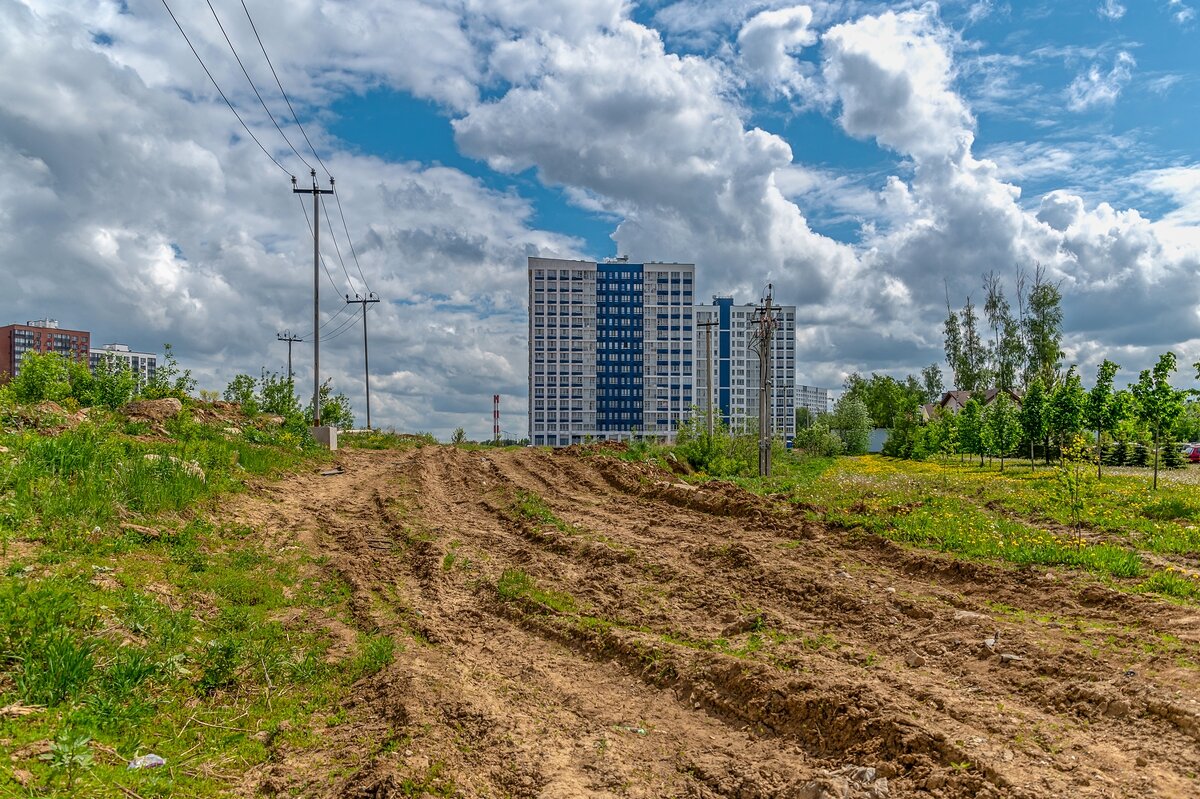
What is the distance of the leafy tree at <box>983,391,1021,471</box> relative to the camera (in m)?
37.8

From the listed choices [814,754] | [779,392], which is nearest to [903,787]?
[814,754]

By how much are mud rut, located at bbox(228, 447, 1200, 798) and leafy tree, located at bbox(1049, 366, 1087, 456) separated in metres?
26.1

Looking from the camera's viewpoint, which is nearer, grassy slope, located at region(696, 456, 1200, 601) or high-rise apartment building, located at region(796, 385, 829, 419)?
grassy slope, located at region(696, 456, 1200, 601)

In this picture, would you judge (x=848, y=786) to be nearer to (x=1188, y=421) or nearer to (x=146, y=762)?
(x=146, y=762)

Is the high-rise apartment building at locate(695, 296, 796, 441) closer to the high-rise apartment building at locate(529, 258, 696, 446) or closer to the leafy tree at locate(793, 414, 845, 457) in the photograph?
the high-rise apartment building at locate(529, 258, 696, 446)

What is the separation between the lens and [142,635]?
6359 mm

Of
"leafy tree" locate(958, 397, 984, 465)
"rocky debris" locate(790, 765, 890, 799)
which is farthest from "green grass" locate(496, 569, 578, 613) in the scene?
"leafy tree" locate(958, 397, 984, 465)

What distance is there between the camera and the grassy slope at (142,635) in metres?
4.61

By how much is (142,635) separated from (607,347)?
101m

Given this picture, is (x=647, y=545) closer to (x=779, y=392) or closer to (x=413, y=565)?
(x=413, y=565)

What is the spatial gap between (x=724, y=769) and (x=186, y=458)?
12207mm

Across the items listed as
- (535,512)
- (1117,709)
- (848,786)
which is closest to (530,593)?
(848,786)

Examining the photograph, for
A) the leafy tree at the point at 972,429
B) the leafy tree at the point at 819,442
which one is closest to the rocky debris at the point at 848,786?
the leafy tree at the point at 972,429

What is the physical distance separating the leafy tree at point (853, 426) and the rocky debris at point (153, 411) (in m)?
59.8
